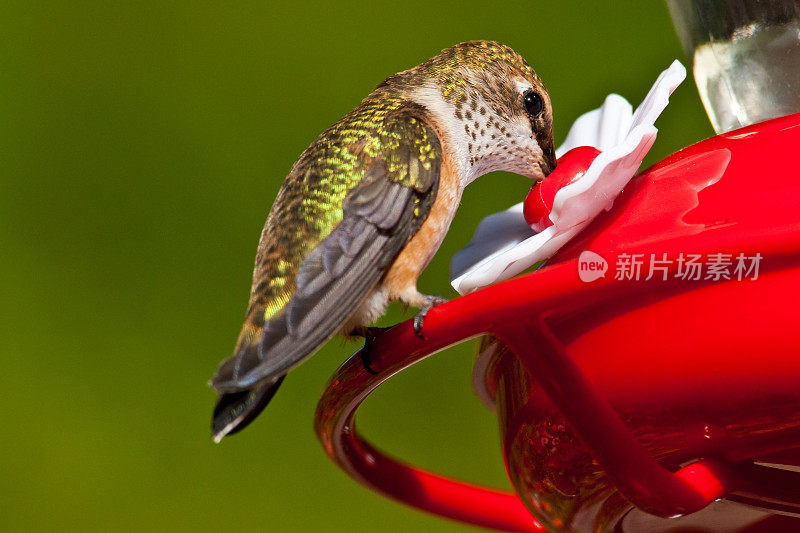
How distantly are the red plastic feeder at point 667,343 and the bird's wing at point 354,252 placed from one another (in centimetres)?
11

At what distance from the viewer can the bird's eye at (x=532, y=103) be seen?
2482mm

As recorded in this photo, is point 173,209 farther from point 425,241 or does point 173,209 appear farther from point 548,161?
point 425,241

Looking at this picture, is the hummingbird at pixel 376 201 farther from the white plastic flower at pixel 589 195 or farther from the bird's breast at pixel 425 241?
the white plastic flower at pixel 589 195

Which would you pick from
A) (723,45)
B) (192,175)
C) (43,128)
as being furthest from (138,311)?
(723,45)

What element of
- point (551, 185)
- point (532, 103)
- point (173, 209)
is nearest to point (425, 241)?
point (551, 185)

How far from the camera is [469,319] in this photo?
138 cm

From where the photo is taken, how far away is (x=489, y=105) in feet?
8.02

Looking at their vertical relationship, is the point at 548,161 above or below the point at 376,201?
below

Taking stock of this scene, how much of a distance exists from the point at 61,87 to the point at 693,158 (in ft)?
10.6

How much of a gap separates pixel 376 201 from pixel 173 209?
7.44 feet

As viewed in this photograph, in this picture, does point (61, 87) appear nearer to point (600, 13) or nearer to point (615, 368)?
point (600, 13)

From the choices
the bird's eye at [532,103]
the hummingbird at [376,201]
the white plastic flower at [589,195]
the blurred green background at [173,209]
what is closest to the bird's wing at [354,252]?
the hummingbird at [376,201]

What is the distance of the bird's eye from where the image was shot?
97.7 inches

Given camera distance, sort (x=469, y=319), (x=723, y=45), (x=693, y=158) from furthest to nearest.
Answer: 1. (x=723, y=45)
2. (x=693, y=158)
3. (x=469, y=319)
